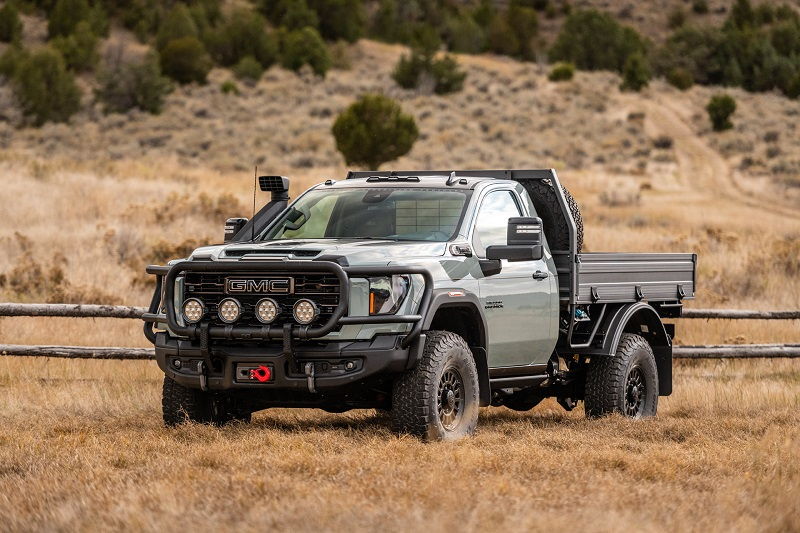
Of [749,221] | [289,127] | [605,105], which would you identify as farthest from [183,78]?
[749,221]

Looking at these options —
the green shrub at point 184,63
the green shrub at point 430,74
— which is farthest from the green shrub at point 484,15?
the green shrub at point 184,63

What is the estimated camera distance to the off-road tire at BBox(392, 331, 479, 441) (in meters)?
8.87

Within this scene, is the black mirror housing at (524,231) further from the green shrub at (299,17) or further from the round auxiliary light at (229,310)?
the green shrub at (299,17)

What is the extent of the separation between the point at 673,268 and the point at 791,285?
1034 cm

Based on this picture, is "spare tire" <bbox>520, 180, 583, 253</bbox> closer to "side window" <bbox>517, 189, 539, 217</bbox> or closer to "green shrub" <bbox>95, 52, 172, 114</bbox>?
"side window" <bbox>517, 189, 539, 217</bbox>

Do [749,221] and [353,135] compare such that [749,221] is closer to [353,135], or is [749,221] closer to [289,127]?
[353,135]

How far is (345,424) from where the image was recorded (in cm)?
1041

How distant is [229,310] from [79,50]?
214ft

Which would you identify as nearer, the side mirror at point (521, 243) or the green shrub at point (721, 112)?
the side mirror at point (521, 243)

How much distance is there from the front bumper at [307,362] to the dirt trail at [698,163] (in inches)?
1117

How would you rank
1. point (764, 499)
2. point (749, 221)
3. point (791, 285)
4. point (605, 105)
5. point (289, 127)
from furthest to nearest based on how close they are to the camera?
point (605, 105) → point (289, 127) → point (749, 221) → point (791, 285) → point (764, 499)

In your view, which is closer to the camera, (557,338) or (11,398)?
(557,338)

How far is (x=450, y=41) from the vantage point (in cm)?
9819

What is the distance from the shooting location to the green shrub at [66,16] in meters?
80.9
